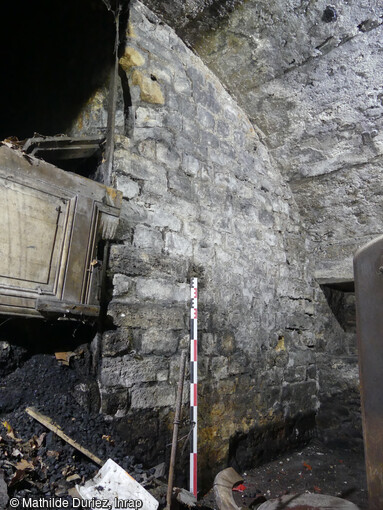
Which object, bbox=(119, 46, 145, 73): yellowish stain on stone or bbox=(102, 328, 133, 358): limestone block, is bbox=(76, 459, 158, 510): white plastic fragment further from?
bbox=(119, 46, 145, 73): yellowish stain on stone

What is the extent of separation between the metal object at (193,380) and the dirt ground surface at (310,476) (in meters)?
0.22

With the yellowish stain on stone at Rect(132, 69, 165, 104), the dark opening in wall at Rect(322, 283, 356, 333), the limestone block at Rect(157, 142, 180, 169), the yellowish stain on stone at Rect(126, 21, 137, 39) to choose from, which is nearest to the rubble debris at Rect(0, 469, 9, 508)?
the limestone block at Rect(157, 142, 180, 169)

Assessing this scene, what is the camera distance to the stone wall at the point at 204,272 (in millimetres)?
2445

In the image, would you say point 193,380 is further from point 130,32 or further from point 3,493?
point 130,32

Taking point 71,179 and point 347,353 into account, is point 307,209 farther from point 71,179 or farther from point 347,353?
point 71,179

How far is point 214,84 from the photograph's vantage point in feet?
11.4

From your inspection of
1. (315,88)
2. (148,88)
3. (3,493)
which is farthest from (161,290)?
(315,88)

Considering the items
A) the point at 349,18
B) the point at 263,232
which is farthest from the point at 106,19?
the point at 263,232

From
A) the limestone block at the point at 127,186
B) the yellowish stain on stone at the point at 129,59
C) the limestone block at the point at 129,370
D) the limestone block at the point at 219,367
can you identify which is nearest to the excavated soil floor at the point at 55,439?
the limestone block at the point at 129,370

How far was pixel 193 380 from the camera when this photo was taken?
2.65 m

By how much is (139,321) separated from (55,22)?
295cm

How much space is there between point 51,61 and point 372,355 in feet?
12.0

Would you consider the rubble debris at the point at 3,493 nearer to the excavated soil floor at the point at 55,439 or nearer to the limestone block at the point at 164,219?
the excavated soil floor at the point at 55,439

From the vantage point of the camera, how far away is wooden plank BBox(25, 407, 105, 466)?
188 cm
